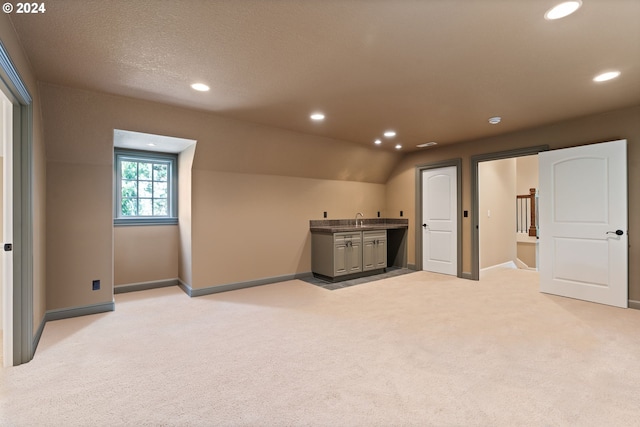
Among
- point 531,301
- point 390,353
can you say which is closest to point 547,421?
point 390,353

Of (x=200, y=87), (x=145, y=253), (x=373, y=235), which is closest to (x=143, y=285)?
(x=145, y=253)

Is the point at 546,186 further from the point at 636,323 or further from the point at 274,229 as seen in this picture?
the point at 274,229

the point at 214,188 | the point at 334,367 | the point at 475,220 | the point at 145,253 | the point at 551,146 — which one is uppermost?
the point at 551,146

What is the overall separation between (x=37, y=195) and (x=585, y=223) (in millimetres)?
6468

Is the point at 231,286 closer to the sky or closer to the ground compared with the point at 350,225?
closer to the ground

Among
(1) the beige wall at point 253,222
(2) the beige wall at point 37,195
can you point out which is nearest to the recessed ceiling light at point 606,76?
(1) the beige wall at point 253,222

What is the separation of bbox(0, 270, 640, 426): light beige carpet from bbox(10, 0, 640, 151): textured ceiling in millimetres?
2496

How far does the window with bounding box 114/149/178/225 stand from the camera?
4.63 m

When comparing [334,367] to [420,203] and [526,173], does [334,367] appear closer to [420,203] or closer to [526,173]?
[420,203]

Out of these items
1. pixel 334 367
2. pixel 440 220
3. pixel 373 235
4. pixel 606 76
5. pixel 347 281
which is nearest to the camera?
pixel 334 367

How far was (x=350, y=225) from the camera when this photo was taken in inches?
248

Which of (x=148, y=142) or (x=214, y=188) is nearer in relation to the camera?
(x=148, y=142)

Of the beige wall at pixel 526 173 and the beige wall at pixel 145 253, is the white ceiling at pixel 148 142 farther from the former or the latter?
the beige wall at pixel 526 173

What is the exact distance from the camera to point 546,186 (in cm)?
441
